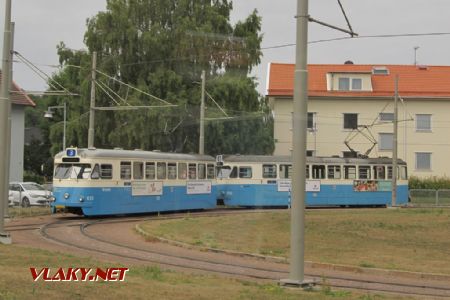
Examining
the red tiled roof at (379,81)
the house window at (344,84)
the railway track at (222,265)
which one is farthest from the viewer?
the house window at (344,84)

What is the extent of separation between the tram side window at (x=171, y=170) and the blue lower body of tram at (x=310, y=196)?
23.8 ft

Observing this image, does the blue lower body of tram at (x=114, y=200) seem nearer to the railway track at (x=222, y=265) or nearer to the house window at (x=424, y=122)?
the railway track at (x=222, y=265)

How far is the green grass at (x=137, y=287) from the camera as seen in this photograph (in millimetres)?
9805

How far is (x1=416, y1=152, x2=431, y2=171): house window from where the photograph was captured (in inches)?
2470

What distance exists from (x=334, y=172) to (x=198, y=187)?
9399 mm

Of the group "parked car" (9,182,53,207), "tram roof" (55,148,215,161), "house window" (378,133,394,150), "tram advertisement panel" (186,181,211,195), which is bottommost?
"parked car" (9,182,53,207)

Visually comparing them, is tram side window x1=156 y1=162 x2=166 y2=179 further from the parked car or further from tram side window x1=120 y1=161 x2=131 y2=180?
the parked car

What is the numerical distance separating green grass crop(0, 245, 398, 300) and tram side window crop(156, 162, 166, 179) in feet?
61.8

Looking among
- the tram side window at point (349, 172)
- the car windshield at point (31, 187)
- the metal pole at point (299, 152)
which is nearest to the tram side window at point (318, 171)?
the tram side window at point (349, 172)

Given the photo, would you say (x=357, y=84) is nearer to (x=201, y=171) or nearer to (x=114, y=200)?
(x=201, y=171)

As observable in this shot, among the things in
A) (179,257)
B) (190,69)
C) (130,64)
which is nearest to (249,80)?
(190,69)

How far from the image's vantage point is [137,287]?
35.5 ft

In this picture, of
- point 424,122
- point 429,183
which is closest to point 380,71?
point 424,122

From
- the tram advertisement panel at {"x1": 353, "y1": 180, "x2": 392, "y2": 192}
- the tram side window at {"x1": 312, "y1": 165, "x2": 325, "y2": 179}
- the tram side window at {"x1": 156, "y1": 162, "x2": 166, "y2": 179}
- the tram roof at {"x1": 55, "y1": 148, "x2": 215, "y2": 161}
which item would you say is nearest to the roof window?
the tram advertisement panel at {"x1": 353, "y1": 180, "x2": 392, "y2": 192}
